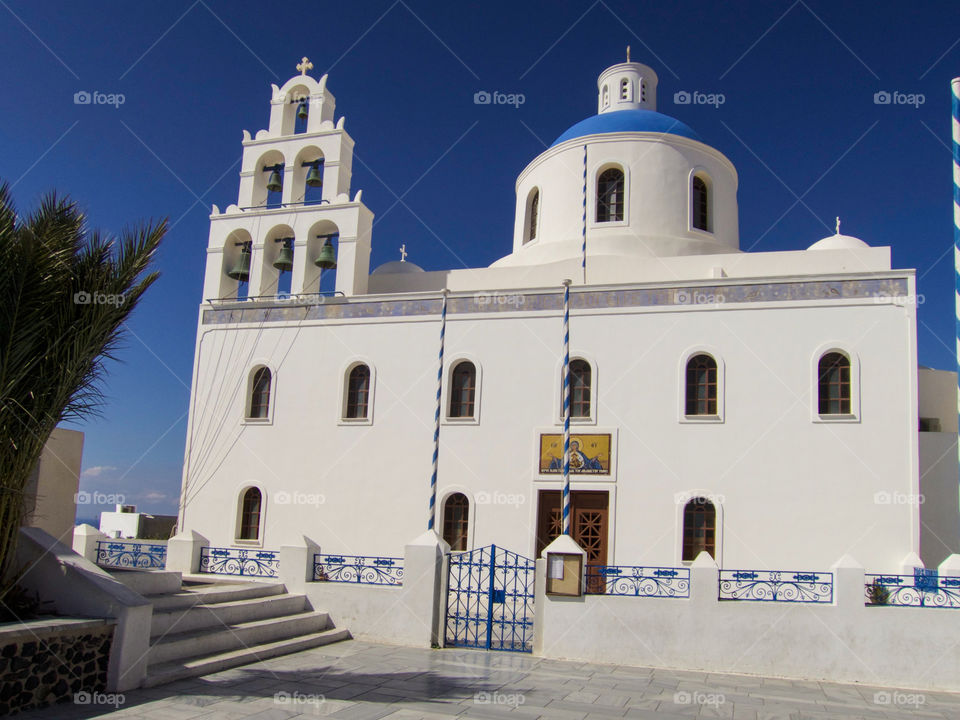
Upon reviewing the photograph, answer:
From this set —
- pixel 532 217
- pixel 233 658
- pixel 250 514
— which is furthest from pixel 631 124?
pixel 233 658

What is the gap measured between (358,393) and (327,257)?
110 inches

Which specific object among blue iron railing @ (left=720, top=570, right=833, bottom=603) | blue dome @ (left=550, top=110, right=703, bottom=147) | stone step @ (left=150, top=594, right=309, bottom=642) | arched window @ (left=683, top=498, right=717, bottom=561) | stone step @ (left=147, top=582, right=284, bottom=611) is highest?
blue dome @ (left=550, top=110, right=703, bottom=147)

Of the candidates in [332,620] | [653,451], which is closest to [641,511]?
[653,451]

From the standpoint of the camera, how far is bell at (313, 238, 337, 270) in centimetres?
1570

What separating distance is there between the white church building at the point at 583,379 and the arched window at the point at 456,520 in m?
0.04

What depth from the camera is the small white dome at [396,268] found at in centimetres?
1722

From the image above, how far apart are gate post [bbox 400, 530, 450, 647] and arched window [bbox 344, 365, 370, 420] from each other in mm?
5176

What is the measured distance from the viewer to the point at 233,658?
8.20 meters

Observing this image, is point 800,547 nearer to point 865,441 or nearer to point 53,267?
point 865,441

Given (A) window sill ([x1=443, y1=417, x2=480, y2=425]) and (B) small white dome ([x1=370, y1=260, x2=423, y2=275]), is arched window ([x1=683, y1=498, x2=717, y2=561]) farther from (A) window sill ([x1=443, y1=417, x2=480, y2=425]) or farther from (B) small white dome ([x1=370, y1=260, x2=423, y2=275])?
(B) small white dome ([x1=370, y1=260, x2=423, y2=275])

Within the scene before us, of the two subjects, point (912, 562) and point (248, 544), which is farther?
point (248, 544)

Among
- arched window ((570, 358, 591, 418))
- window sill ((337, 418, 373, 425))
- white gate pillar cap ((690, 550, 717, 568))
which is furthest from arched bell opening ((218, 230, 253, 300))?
white gate pillar cap ((690, 550, 717, 568))

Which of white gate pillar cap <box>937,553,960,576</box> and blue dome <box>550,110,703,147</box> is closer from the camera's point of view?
white gate pillar cap <box>937,553,960,576</box>

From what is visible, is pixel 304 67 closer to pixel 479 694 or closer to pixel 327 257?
pixel 327 257
